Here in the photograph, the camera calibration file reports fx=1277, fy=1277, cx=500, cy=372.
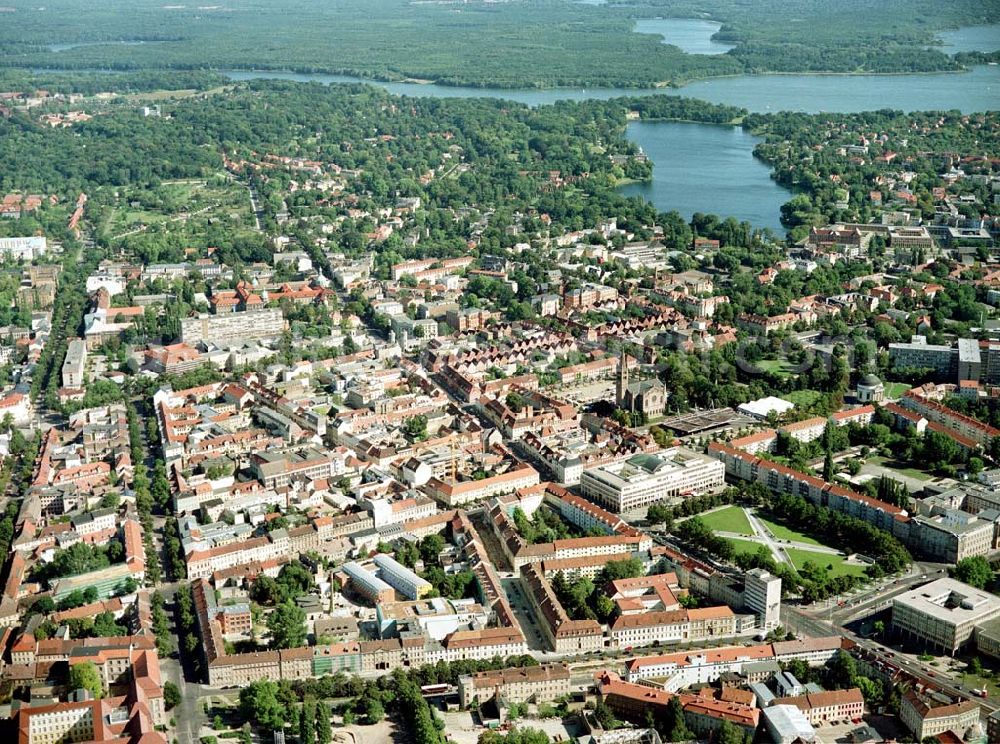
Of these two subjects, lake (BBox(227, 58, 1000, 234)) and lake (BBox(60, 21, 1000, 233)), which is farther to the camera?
lake (BBox(60, 21, 1000, 233))

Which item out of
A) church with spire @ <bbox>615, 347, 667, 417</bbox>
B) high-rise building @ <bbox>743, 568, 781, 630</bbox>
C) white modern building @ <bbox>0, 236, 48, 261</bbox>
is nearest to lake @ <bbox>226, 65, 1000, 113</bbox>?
white modern building @ <bbox>0, 236, 48, 261</bbox>

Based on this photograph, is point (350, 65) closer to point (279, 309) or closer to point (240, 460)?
point (279, 309)

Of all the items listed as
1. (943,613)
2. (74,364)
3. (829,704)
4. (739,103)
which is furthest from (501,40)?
(829,704)

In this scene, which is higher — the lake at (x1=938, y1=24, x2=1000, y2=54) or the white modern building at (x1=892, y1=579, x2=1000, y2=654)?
the lake at (x1=938, y1=24, x2=1000, y2=54)

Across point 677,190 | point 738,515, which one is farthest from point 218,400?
point 677,190

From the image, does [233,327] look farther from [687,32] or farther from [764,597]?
[687,32]

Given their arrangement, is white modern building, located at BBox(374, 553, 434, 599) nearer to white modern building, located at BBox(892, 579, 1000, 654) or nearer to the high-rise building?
the high-rise building
